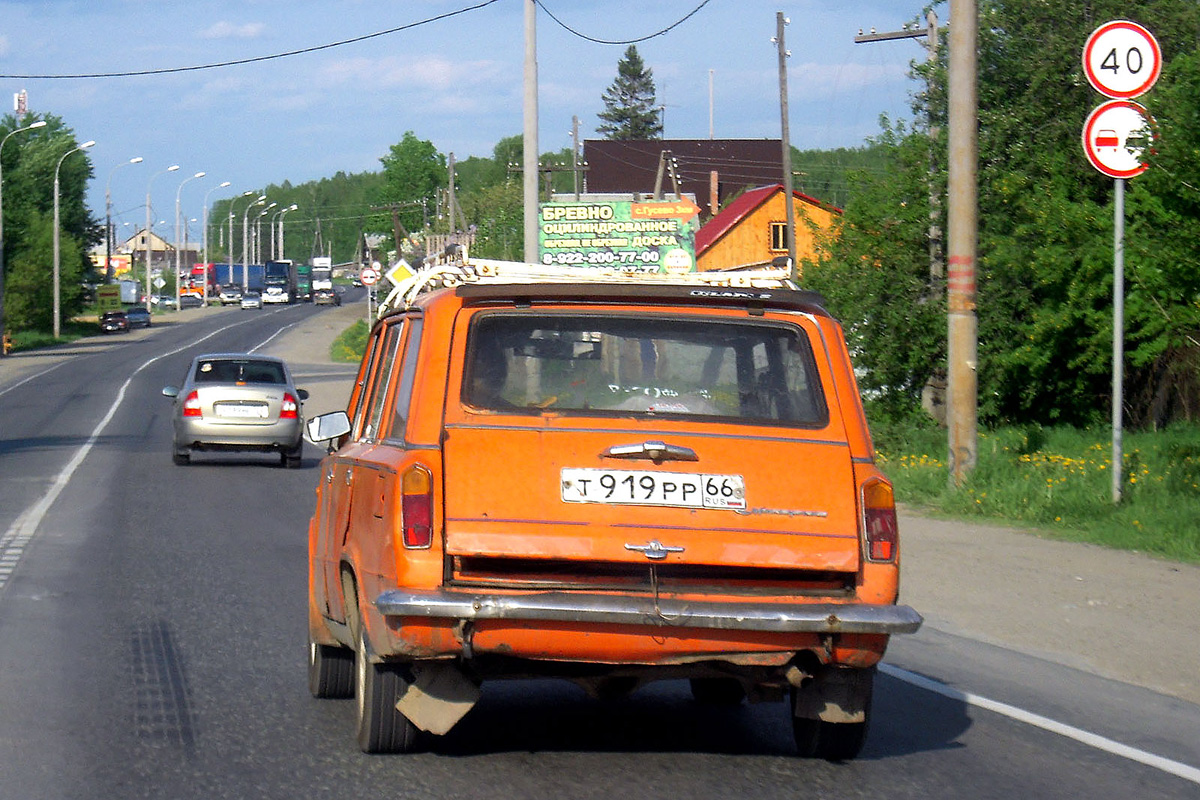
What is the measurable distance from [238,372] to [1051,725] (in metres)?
17.7

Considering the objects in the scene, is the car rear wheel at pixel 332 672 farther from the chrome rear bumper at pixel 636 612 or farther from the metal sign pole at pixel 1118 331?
the metal sign pole at pixel 1118 331

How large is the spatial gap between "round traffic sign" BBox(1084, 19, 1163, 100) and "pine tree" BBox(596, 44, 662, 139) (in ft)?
391

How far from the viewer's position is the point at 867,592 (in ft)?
17.8

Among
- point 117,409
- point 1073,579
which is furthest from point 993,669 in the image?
point 117,409

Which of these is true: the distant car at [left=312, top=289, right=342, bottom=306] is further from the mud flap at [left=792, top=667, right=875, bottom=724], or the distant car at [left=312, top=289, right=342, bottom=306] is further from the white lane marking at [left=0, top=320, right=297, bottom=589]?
the mud flap at [left=792, top=667, right=875, bottom=724]

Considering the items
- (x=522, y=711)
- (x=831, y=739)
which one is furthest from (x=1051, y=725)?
(x=522, y=711)

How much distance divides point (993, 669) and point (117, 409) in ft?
109

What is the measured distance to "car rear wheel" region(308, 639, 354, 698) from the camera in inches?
282

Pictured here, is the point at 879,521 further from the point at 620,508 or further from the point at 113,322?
the point at 113,322

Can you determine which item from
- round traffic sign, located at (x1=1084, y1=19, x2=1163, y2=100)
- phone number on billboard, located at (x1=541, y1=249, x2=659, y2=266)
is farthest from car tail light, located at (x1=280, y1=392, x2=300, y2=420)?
phone number on billboard, located at (x1=541, y1=249, x2=659, y2=266)

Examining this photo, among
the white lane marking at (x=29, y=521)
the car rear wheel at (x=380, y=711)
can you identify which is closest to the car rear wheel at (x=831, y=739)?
the car rear wheel at (x=380, y=711)

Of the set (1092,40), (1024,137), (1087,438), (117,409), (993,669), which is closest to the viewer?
A: (993,669)

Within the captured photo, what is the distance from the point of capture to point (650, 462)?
18.0 ft

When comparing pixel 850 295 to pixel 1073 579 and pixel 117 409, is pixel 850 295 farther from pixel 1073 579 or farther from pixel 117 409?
pixel 117 409
